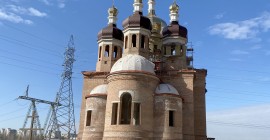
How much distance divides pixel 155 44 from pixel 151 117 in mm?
11014

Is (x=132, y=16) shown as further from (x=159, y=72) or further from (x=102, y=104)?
(x=102, y=104)

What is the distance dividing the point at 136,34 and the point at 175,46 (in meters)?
3.94

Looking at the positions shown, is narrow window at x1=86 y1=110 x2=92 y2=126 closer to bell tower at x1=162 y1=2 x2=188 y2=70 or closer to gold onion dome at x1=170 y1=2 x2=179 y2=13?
bell tower at x1=162 y1=2 x2=188 y2=70

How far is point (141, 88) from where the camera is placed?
19812 millimetres

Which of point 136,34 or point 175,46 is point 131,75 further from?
point 175,46

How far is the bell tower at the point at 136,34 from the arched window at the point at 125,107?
4.49 meters

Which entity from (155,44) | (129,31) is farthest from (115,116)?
(155,44)

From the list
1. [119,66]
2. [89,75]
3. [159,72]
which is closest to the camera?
[119,66]

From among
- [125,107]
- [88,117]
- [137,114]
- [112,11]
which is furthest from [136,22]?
[88,117]

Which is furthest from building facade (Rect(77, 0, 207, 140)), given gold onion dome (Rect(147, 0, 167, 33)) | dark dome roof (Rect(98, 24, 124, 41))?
gold onion dome (Rect(147, 0, 167, 33))

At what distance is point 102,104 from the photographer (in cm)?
2220

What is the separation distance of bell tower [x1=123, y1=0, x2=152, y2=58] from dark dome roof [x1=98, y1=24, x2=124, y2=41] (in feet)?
8.09

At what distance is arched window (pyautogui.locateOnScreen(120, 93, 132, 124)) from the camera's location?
67.1 feet

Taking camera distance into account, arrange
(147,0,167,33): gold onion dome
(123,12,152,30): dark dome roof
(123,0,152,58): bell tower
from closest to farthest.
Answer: (123,0,152,58): bell tower
(123,12,152,30): dark dome roof
(147,0,167,33): gold onion dome
